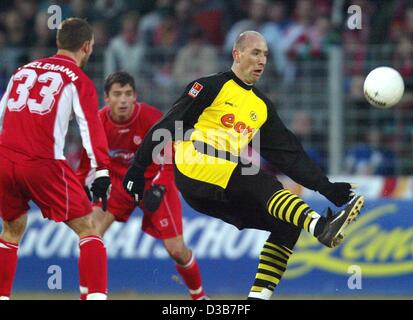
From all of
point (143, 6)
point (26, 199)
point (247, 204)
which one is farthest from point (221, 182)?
point (143, 6)

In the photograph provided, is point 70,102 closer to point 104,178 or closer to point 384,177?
point 104,178

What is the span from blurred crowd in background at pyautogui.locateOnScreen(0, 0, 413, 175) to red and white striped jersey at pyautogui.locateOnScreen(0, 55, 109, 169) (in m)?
5.24

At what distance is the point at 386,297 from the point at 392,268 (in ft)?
1.23

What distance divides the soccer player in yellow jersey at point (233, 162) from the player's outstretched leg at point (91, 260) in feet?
1.76

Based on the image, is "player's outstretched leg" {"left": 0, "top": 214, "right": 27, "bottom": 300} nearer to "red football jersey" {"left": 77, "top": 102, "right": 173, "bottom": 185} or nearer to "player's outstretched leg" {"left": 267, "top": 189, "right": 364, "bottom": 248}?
"red football jersey" {"left": 77, "top": 102, "right": 173, "bottom": 185}

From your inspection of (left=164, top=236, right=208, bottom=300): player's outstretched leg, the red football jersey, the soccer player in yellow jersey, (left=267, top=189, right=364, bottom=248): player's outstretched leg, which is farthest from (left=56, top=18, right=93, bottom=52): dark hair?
(left=164, top=236, right=208, bottom=300): player's outstretched leg

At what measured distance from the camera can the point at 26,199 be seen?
8.19 meters

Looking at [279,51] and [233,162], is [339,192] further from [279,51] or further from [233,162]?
[279,51]

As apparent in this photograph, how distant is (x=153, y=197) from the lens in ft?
31.3

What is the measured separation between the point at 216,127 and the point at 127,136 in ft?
5.29

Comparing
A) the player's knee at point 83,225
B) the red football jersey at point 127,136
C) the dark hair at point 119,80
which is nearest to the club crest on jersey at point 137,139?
the red football jersey at point 127,136

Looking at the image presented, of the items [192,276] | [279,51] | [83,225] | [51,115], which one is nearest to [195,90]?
[51,115]

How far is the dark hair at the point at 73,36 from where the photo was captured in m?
8.34

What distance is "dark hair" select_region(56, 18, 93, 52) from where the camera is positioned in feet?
27.4
